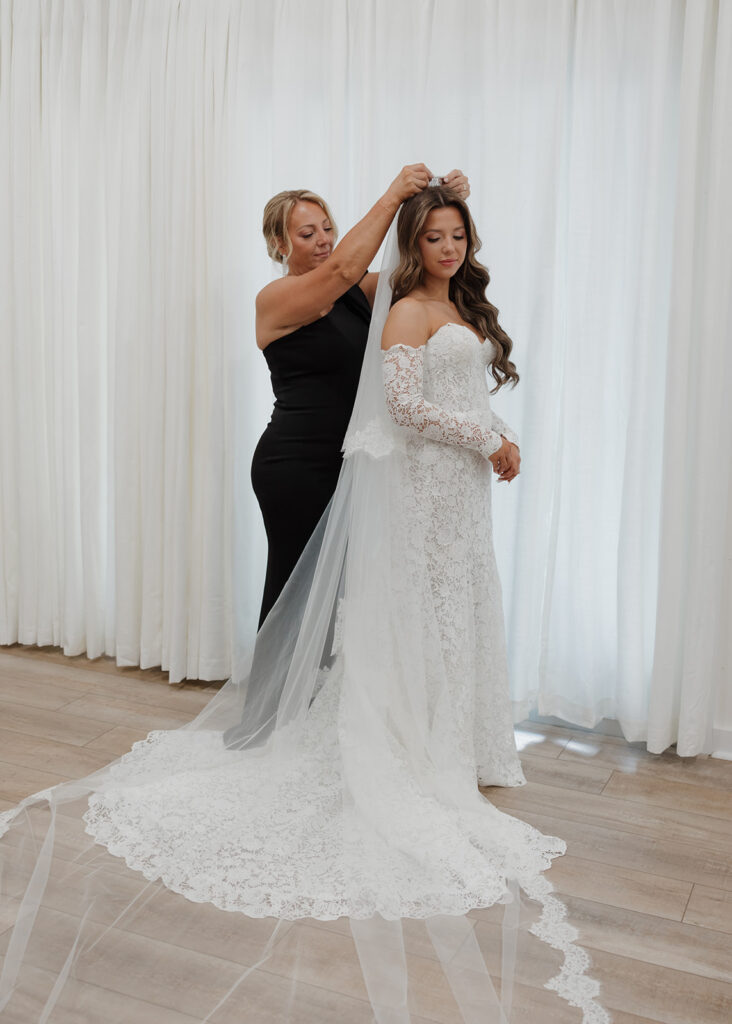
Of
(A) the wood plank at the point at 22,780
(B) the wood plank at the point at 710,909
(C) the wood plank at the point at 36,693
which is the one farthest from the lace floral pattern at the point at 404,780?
(C) the wood plank at the point at 36,693

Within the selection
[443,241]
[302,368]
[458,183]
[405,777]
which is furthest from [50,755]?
[458,183]

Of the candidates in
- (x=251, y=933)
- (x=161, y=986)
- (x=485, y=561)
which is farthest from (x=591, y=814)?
(x=161, y=986)

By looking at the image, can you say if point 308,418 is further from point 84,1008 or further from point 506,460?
point 84,1008

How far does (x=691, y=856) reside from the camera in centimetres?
256

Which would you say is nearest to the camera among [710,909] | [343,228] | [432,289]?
[710,909]

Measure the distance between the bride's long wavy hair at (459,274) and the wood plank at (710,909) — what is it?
1507 mm

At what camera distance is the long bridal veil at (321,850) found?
197 cm

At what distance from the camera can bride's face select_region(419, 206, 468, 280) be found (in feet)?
8.77

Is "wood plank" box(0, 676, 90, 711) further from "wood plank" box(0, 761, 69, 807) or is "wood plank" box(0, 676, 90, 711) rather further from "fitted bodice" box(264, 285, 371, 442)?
"fitted bodice" box(264, 285, 371, 442)

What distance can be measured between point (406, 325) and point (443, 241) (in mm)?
261

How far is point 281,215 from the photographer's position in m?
2.95

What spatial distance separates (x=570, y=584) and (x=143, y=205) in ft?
7.03

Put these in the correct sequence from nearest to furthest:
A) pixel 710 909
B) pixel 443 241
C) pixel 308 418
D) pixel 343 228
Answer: pixel 710 909 < pixel 443 241 < pixel 308 418 < pixel 343 228

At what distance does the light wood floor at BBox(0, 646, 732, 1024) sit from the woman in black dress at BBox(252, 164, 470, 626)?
0.83 meters
